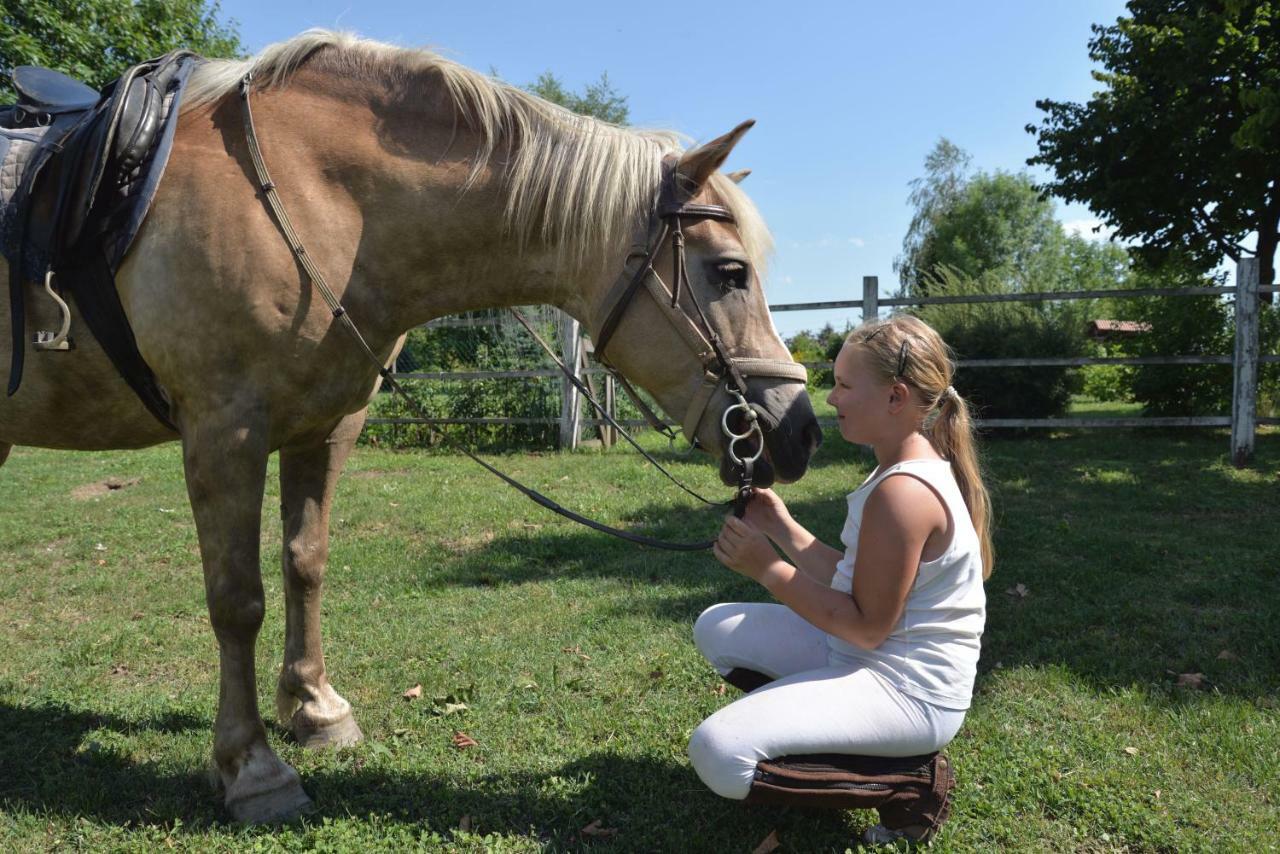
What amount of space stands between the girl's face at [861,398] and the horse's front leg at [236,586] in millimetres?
1661

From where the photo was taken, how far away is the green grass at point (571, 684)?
2.37m

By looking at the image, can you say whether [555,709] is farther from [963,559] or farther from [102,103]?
[102,103]

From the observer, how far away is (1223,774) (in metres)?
2.58

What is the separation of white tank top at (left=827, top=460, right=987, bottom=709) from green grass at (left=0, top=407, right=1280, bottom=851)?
527 millimetres

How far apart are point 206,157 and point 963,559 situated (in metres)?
2.41

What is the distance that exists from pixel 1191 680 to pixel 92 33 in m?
17.5

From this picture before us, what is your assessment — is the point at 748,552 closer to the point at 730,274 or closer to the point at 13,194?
the point at 730,274

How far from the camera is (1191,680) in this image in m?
3.26

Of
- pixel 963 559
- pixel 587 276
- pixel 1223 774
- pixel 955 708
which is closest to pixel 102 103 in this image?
pixel 587 276

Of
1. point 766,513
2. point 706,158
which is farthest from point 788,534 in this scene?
point 706,158

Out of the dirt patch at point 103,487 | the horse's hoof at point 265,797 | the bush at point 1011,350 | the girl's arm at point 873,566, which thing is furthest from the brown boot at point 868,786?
the bush at point 1011,350

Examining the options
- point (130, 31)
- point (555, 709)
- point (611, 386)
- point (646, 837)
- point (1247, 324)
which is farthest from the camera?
point (130, 31)

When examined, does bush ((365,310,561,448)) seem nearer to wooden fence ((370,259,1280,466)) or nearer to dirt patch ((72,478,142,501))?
wooden fence ((370,259,1280,466))

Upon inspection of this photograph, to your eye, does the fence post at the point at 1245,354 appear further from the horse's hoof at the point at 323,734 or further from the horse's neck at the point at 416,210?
the horse's hoof at the point at 323,734
